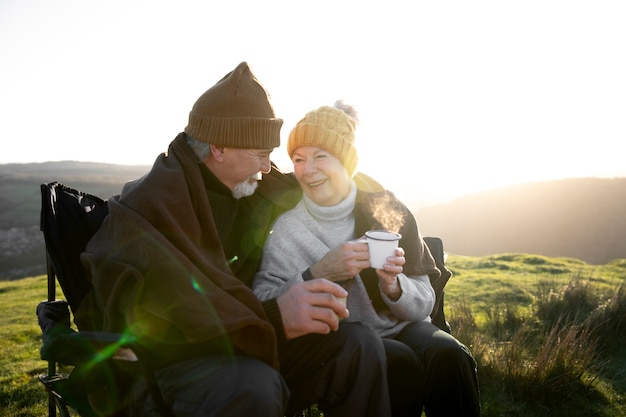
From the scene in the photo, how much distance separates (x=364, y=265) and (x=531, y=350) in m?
3.17

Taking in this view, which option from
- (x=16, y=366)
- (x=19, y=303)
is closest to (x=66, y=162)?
(x=19, y=303)

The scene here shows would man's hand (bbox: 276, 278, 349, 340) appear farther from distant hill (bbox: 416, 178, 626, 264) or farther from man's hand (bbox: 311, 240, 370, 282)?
distant hill (bbox: 416, 178, 626, 264)

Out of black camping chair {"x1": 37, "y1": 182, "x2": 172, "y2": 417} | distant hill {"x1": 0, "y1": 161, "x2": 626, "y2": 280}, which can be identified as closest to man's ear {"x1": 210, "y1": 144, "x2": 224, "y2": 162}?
black camping chair {"x1": 37, "y1": 182, "x2": 172, "y2": 417}

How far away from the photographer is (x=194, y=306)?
1.91m

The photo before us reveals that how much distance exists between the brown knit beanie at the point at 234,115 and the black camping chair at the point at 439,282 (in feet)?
4.97

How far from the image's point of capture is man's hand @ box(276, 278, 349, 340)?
2.12 metres

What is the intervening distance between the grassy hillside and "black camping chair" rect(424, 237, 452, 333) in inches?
42.8

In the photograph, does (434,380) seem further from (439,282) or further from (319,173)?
(319,173)

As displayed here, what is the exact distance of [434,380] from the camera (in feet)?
8.14

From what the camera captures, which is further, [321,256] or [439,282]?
[439,282]

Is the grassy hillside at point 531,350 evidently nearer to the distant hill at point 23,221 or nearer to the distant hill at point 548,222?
the distant hill at point 548,222

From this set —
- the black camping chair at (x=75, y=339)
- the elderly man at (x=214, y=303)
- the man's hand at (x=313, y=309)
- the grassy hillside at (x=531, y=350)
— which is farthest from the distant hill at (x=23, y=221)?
the man's hand at (x=313, y=309)

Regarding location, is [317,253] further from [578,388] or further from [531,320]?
[531,320]

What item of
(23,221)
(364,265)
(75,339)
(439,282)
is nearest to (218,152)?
(364,265)
